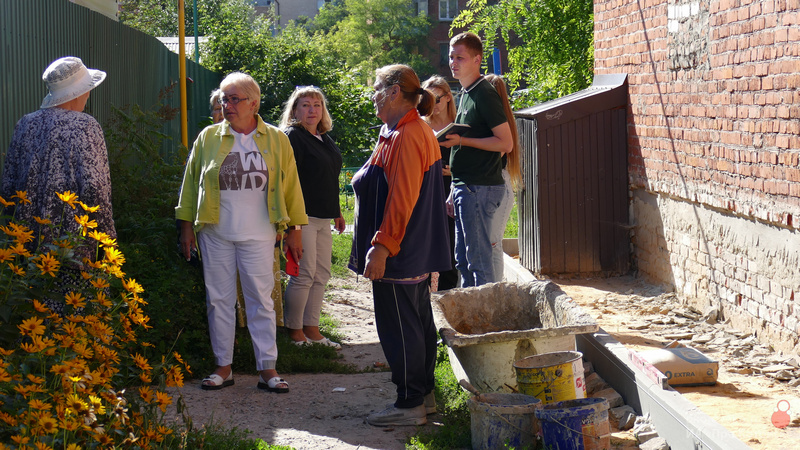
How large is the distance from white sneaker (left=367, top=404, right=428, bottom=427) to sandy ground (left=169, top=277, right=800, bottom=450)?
4cm

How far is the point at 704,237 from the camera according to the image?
281 inches

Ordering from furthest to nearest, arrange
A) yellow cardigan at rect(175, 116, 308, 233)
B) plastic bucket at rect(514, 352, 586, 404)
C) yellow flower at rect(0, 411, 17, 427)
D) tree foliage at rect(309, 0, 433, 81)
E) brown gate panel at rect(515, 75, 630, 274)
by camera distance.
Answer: tree foliage at rect(309, 0, 433, 81)
brown gate panel at rect(515, 75, 630, 274)
yellow cardigan at rect(175, 116, 308, 233)
plastic bucket at rect(514, 352, 586, 404)
yellow flower at rect(0, 411, 17, 427)

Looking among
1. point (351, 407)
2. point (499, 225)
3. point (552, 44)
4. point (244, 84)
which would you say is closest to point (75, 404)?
point (351, 407)

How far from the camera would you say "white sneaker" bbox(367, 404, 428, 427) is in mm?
4766

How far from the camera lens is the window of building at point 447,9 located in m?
60.5

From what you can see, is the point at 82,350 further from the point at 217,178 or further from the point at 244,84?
the point at 244,84

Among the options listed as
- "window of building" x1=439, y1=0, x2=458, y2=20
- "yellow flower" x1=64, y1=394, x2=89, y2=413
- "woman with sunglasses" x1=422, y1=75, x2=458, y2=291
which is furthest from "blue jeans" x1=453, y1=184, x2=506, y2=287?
"window of building" x1=439, y1=0, x2=458, y2=20

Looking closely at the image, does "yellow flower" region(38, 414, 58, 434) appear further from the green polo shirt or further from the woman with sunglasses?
the woman with sunglasses

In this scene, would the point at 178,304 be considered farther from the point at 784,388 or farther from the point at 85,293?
the point at 784,388

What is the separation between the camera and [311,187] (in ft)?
21.0

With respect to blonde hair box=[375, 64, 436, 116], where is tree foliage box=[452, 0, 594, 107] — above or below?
above

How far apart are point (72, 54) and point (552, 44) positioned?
8.70 meters

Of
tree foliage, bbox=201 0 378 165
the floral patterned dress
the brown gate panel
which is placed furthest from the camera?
tree foliage, bbox=201 0 378 165

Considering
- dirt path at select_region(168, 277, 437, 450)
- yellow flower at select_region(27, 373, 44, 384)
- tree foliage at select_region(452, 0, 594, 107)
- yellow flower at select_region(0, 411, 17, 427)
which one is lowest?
dirt path at select_region(168, 277, 437, 450)
